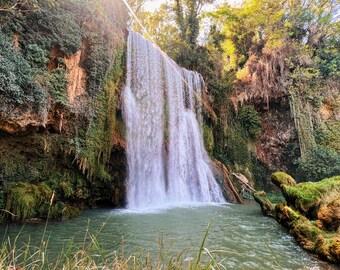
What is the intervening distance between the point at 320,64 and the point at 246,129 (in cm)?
718

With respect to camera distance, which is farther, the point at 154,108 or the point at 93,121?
the point at 154,108

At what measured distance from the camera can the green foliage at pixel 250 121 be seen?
16.1 metres

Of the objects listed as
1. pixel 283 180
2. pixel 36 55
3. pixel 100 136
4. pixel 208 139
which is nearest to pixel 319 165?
pixel 208 139

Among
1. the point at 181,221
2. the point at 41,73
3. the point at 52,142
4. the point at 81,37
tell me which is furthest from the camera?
the point at 81,37

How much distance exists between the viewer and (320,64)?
668 inches

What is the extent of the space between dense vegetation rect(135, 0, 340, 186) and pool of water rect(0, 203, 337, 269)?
7594mm

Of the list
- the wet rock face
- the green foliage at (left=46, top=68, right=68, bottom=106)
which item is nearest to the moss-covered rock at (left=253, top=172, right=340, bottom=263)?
the green foliage at (left=46, top=68, right=68, bottom=106)

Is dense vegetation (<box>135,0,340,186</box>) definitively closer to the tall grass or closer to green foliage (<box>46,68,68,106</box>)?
green foliage (<box>46,68,68,106</box>)

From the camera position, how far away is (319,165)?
1366 cm

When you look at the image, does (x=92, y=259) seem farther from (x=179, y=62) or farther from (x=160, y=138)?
(x=179, y=62)

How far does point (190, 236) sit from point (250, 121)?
12.6 meters

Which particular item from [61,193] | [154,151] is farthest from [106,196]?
[154,151]

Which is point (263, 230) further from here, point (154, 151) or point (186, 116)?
point (186, 116)

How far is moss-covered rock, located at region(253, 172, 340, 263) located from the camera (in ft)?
13.0
